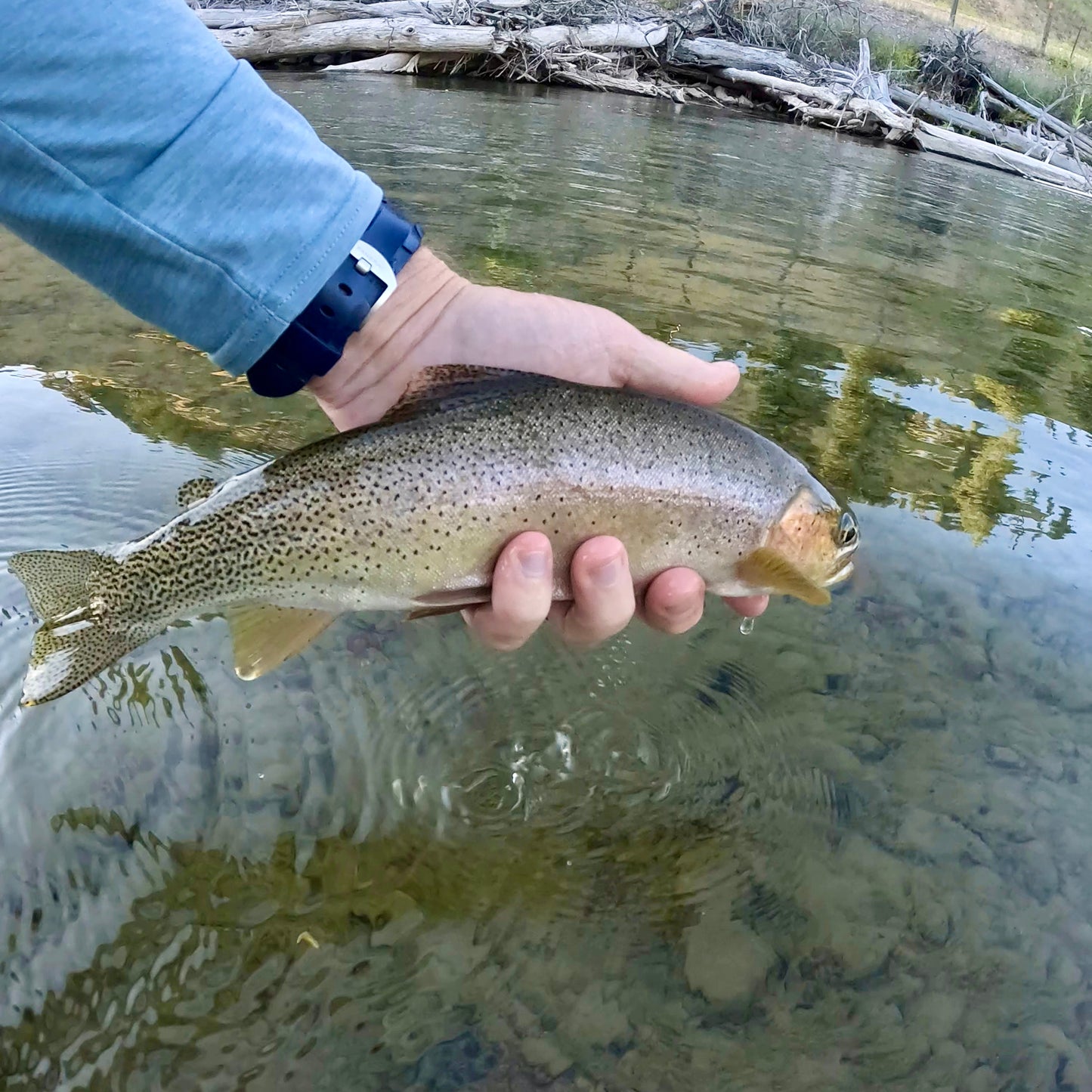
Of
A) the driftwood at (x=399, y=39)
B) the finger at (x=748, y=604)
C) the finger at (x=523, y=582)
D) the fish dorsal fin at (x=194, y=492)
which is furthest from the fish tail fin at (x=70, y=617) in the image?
the driftwood at (x=399, y=39)

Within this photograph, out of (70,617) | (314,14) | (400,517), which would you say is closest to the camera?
(400,517)

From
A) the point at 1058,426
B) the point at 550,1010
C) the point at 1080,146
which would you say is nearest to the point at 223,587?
the point at 550,1010

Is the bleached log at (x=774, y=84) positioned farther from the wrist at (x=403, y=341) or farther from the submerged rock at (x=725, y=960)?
the submerged rock at (x=725, y=960)

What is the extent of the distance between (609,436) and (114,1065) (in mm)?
2097

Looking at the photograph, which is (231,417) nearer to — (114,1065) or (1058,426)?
(114,1065)

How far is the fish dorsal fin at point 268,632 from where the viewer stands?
2.59 m

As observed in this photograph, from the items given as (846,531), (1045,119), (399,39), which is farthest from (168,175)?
(1045,119)

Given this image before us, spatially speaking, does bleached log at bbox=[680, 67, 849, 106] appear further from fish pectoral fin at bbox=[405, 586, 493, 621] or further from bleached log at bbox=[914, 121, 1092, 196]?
fish pectoral fin at bbox=[405, 586, 493, 621]

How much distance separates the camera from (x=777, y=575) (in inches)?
108

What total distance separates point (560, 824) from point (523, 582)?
3.43 ft

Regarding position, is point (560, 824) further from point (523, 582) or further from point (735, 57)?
point (735, 57)

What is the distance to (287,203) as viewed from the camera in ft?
7.62

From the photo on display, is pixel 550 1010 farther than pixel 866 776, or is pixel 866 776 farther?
pixel 866 776

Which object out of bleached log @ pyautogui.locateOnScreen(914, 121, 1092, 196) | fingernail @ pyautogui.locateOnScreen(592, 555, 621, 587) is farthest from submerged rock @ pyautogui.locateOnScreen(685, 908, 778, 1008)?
bleached log @ pyautogui.locateOnScreen(914, 121, 1092, 196)
